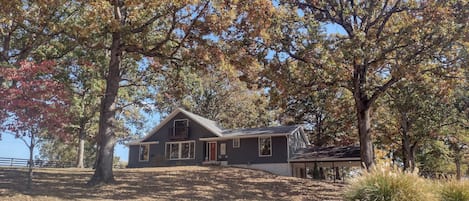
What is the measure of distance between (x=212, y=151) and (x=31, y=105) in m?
20.6

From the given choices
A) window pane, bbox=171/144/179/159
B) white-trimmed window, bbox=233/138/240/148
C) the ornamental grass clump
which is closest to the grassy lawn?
the ornamental grass clump

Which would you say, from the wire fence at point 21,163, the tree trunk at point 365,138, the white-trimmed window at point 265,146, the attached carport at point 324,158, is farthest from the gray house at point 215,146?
the tree trunk at point 365,138

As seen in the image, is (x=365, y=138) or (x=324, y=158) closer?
(x=365, y=138)

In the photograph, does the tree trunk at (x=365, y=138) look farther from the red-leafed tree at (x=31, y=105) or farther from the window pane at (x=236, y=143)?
the window pane at (x=236, y=143)

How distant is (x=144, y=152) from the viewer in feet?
107

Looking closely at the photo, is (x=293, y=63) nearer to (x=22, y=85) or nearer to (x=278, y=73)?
(x=278, y=73)

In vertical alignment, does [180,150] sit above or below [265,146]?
below

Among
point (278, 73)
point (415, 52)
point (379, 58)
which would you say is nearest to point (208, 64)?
point (278, 73)

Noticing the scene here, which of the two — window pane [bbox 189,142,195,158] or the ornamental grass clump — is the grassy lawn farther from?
window pane [bbox 189,142,195,158]

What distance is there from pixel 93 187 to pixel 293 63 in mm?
9411

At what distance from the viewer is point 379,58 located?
14367 mm

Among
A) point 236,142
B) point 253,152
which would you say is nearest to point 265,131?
point 253,152

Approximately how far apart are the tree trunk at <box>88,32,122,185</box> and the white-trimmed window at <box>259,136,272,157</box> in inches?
609

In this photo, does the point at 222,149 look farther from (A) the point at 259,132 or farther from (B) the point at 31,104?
(B) the point at 31,104
